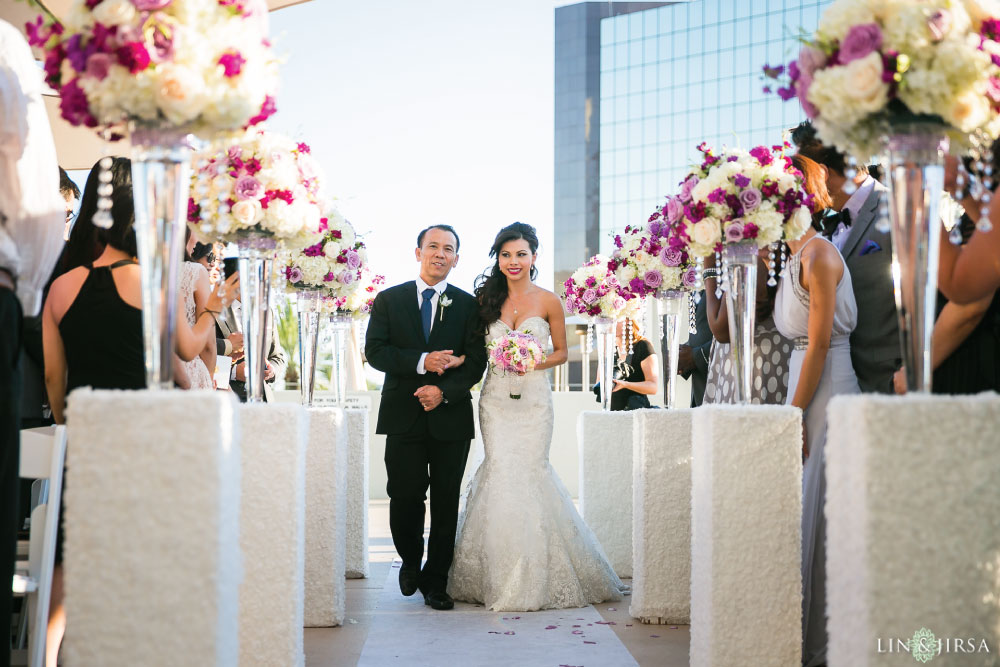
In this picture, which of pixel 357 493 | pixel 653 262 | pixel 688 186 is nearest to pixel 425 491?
pixel 357 493

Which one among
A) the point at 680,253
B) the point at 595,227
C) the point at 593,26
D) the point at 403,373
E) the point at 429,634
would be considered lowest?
the point at 429,634

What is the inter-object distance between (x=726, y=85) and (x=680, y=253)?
142 ft

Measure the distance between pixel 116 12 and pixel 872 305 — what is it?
10.4 ft

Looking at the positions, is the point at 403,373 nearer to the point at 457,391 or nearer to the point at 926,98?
the point at 457,391

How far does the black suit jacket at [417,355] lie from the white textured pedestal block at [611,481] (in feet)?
3.72

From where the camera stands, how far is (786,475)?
306 centimetres

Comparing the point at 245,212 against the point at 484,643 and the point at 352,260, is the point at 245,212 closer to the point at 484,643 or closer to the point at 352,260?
the point at 352,260

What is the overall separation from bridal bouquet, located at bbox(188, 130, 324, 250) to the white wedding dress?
79.4 inches

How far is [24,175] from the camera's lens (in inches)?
99.2

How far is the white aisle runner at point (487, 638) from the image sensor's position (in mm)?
4004

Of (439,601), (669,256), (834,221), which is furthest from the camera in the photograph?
(439,601)

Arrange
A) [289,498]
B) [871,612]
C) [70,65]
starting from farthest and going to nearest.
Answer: [289,498], [70,65], [871,612]

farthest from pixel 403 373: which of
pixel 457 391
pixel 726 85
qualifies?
pixel 726 85

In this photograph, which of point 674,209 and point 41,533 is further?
point 674,209
